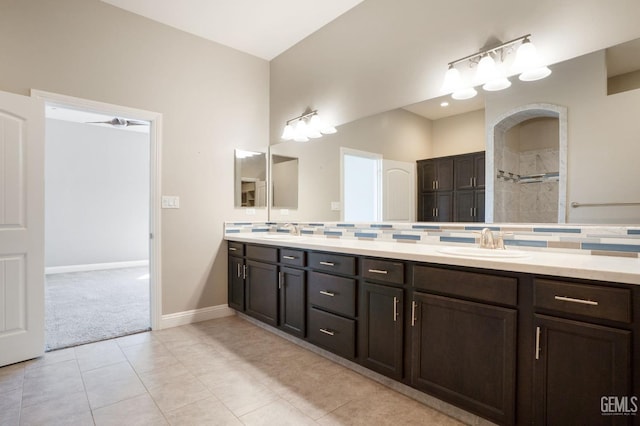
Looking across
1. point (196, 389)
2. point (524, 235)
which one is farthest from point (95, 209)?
point (524, 235)

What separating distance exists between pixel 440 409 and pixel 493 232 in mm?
1029

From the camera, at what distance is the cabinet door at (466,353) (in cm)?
144

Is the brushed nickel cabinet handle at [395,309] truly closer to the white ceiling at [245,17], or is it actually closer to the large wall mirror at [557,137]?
the large wall mirror at [557,137]

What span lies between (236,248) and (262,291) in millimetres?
621

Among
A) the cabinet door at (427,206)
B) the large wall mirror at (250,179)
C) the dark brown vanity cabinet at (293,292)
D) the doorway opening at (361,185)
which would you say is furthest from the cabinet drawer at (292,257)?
the large wall mirror at (250,179)

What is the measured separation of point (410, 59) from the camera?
8.22ft

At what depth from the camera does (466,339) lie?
157 centimetres

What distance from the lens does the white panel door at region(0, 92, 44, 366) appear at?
7.59 ft

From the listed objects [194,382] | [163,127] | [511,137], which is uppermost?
[163,127]

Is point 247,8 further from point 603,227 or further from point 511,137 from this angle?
point 603,227

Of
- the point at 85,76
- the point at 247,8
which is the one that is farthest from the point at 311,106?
the point at 85,76

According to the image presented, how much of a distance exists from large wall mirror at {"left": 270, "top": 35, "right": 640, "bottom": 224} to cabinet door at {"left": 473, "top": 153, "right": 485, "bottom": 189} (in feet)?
0.11

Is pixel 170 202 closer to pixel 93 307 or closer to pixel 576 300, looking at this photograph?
pixel 93 307

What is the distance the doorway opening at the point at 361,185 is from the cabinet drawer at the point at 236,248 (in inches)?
41.0
